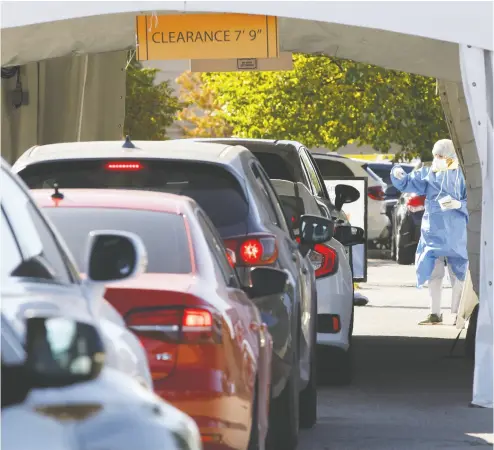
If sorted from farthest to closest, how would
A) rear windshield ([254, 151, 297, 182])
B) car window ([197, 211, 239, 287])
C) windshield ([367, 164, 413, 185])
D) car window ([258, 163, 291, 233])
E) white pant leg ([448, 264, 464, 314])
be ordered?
windshield ([367, 164, 413, 185]) < white pant leg ([448, 264, 464, 314]) < rear windshield ([254, 151, 297, 182]) < car window ([258, 163, 291, 233]) < car window ([197, 211, 239, 287])

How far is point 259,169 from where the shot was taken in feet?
31.2

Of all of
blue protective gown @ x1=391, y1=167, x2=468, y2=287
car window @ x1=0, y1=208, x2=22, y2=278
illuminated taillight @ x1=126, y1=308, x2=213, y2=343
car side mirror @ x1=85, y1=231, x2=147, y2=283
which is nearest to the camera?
car window @ x1=0, y1=208, x2=22, y2=278

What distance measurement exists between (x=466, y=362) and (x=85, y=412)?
36.6 feet

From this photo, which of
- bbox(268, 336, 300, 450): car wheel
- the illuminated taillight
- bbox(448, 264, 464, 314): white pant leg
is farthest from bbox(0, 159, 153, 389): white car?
bbox(448, 264, 464, 314): white pant leg

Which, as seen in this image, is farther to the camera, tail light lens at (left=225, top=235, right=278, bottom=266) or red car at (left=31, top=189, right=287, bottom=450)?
tail light lens at (left=225, top=235, right=278, bottom=266)

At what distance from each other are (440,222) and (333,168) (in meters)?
12.5

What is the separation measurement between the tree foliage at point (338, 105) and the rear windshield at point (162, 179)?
22.5 meters

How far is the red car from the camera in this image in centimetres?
607

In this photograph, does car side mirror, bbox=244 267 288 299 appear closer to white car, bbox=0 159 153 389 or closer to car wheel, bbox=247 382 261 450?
car wheel, bbox=247 382 261 450

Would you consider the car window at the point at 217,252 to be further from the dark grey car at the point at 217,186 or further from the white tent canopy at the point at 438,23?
the white tent canopy at the point at 438,23

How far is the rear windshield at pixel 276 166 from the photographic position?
13344mm

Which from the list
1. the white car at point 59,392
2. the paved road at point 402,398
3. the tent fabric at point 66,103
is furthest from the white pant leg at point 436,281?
the white car at point 59,392

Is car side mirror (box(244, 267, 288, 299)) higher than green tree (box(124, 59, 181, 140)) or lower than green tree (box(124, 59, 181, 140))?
lower

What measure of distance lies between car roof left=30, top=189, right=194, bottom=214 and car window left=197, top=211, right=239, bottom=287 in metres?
0.10
